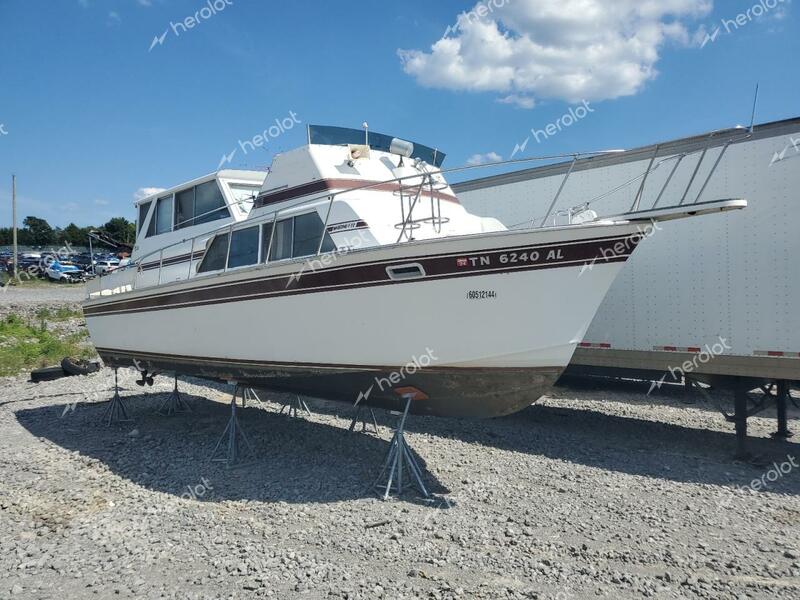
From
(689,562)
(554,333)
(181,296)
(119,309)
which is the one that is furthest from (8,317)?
(689,562)

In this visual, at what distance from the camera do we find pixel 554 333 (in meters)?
4.67

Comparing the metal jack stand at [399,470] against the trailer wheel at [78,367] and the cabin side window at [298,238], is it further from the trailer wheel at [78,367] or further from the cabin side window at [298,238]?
the trailer wheel at [78,367]

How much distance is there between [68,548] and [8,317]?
15.1 meters

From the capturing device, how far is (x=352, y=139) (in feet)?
21.6

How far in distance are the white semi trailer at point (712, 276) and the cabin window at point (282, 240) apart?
107 inches

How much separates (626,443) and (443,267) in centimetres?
401

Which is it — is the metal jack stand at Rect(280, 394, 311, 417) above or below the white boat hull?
below

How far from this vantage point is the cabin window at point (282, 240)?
5750 millimetres

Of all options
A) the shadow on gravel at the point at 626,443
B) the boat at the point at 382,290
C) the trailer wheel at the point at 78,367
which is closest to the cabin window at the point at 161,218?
the boat at the point at 382,290

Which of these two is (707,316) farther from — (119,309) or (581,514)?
(119,309)

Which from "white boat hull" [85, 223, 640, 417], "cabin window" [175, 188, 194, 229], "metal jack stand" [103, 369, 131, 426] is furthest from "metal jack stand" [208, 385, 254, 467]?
"cabin window" [175, 188, 194, 229]

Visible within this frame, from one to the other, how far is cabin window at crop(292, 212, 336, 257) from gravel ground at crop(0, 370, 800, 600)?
2313mm

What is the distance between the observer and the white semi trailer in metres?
5.58

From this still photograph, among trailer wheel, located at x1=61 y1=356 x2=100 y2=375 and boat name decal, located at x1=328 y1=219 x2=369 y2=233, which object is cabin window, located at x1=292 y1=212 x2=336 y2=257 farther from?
trailer wheel, located at x1=61 y1=356 x2=100 y2=375
